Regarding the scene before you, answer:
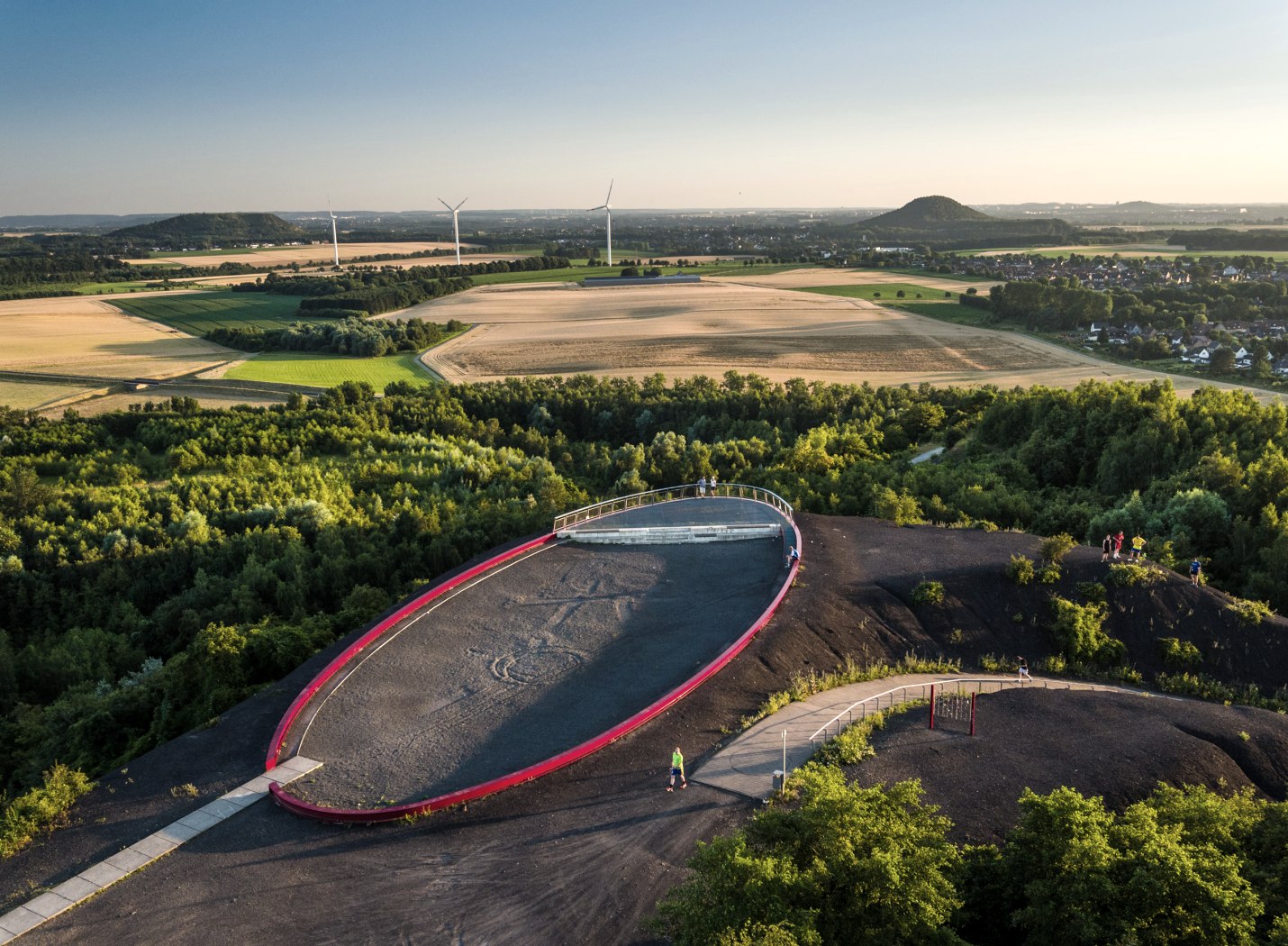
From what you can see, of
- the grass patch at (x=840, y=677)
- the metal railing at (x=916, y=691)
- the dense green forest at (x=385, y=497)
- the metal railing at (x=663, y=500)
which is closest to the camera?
the metal railing at (x=916, y=691)

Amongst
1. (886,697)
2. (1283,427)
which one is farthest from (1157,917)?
(1283,427)

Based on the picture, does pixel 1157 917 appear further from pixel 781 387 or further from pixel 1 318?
pixel 1 318

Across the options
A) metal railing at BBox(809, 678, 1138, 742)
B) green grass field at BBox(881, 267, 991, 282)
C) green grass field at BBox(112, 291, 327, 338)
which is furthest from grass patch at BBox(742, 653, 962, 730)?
green grass field at BBox(881, 267, 991, 282)

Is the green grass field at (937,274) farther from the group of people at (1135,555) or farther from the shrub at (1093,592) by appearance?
the shrub at (1093,592)

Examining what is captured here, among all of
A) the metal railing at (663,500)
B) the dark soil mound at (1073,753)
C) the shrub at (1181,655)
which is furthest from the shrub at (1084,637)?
the metal railing at (663,500)

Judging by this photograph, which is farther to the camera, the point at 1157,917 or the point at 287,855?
the point at 287,855

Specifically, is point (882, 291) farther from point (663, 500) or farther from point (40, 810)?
point (40, 810)

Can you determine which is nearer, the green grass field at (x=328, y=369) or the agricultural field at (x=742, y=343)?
the agricultural field at (x=742, y=343)
